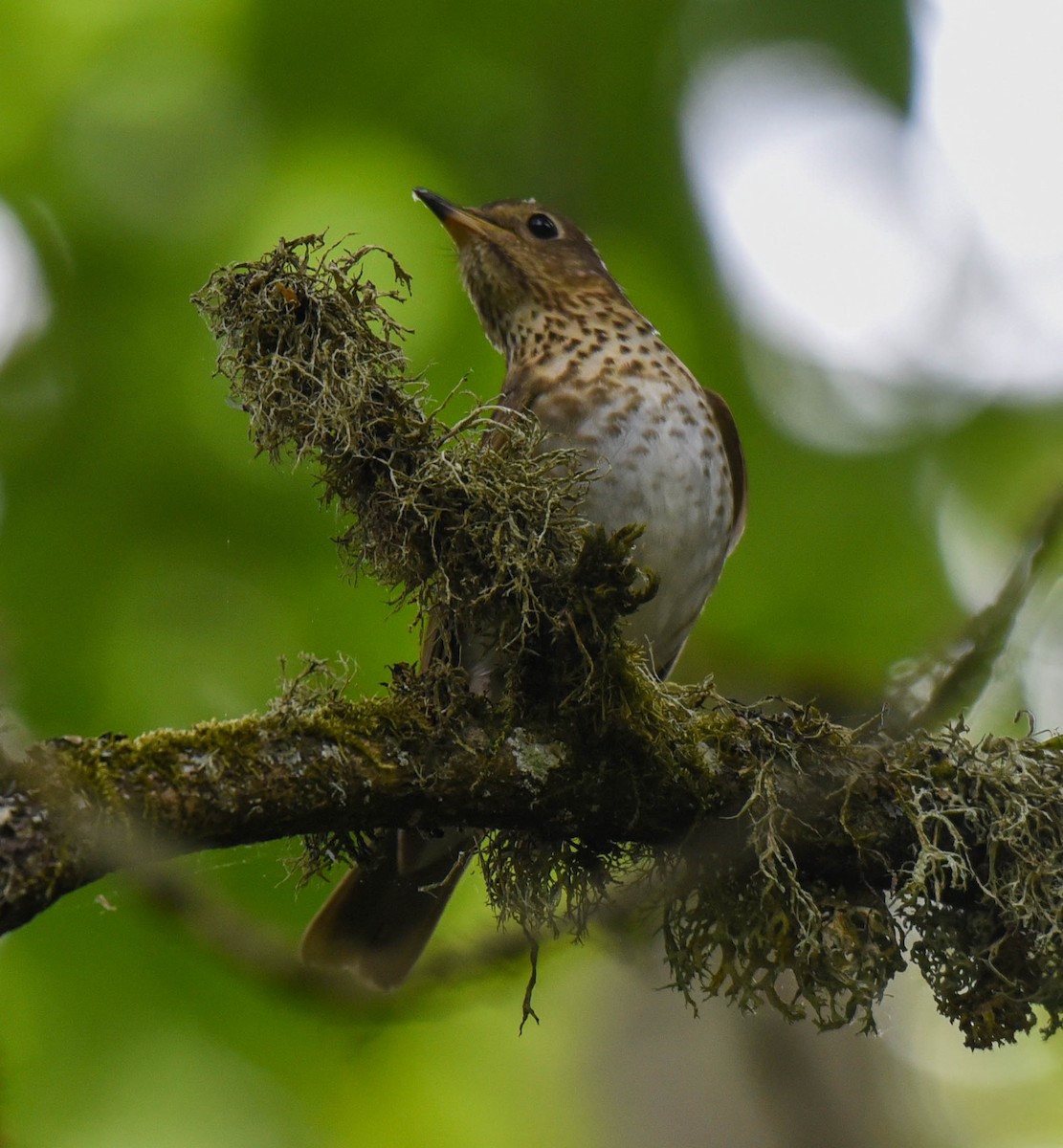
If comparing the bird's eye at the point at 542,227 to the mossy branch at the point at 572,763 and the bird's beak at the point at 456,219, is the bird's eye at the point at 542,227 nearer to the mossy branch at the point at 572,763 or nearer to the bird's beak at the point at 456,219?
the bird's beak at the point at 456,219

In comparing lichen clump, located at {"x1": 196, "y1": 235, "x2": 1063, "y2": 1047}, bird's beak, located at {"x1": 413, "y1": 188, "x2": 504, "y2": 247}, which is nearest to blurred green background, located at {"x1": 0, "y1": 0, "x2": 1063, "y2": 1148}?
bird's beak, located at {"x1": 413, "y1": 188, "x2": 504, "y2": 247}

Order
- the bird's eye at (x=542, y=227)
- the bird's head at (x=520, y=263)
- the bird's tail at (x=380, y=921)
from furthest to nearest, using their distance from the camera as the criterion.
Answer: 1. the bird's eye at (x=542, y=227)
2. the bird's head at (x=520, y=263)
3. the bird's tail at (x=380, y=921)

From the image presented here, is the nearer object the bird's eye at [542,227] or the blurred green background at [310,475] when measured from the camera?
the blurred green background at [310,475]

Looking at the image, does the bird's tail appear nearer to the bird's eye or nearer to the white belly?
the white belly

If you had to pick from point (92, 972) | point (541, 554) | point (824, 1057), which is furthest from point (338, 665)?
point (824, 1057)

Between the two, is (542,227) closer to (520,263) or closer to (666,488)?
(520,263)

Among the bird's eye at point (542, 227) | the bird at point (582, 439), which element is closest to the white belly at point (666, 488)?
the bird at point (582, 439)
